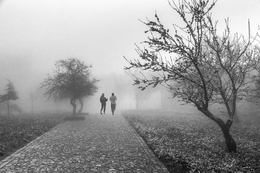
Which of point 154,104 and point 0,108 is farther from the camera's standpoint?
point 154,104

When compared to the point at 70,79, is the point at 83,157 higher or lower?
lower

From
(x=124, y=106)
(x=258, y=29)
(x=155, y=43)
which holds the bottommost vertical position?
(x=124, y=106)

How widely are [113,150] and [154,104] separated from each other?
88.1 m

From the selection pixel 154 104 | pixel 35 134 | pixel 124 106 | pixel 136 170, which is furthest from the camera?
pixel 124 106

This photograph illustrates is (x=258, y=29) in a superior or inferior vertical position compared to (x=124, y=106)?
superior

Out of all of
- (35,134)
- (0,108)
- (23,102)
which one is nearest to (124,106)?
(23,102)

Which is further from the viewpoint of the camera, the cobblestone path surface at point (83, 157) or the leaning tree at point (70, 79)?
the leaning tree at point (70, 79)

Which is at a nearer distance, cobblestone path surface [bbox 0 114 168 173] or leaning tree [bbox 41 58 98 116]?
cobblestone path surface [bbox 0 114 168 173]

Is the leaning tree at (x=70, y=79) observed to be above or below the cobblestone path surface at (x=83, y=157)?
above

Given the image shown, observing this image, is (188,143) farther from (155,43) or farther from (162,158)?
(155,43)

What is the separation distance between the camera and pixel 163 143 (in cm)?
1069

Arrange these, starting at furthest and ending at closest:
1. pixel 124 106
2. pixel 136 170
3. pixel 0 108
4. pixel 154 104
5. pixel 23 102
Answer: pixel 124 106
pixel 154 104
pixel 23 102
pixel 0 108
pixel 136 170

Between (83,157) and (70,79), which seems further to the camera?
(70,79)

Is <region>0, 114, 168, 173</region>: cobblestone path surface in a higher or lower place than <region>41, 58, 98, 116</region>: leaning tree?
lower
